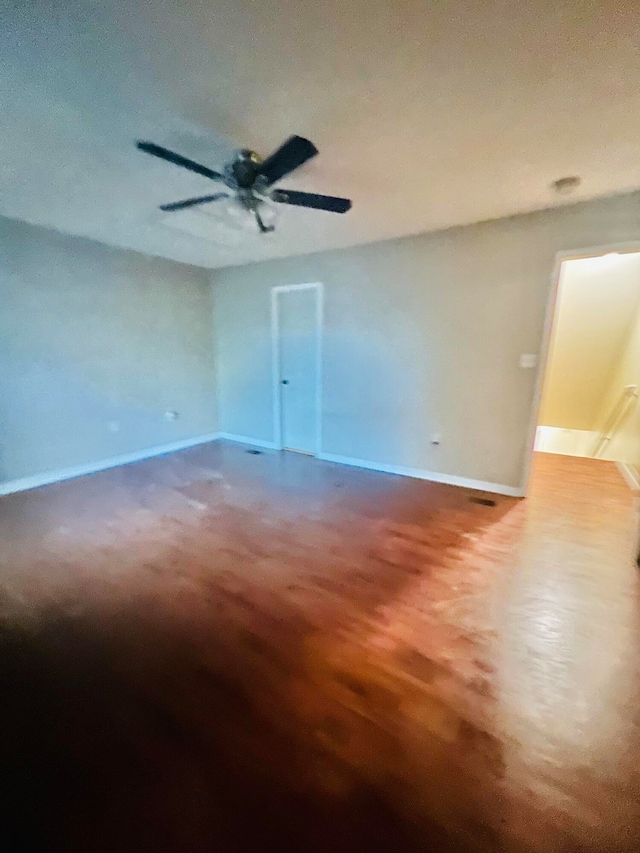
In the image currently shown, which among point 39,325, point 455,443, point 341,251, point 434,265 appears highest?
point 341,251

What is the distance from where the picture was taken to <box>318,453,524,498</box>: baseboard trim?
362 cm

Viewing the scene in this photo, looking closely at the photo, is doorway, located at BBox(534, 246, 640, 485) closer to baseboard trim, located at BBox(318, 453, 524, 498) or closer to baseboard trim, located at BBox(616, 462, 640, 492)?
baseboard trim, located at BBox(616, 462, 640, 492)

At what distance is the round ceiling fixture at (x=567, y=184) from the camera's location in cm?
248

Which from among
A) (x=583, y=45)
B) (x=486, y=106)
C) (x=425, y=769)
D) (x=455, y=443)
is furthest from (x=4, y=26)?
(x=455, y=443)

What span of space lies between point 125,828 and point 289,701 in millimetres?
614

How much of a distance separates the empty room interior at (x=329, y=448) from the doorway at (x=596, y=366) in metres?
0.05

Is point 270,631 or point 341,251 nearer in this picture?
point 270,631

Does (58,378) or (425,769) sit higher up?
(58,378)

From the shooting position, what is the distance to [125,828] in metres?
1.09

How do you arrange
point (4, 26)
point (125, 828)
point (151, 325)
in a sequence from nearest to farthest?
point (125, 828) < point (4, 26) < point (151, 325)

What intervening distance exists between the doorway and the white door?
252 centimetres

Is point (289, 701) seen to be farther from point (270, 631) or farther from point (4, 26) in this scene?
point (4, 26)

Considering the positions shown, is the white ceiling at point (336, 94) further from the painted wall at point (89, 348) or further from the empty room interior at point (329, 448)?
the painted wall at point (89, 348)

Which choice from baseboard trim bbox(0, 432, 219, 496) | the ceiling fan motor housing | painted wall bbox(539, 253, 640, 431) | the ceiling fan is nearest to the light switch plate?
painted wall bbox(539, 253, 640, 431)
